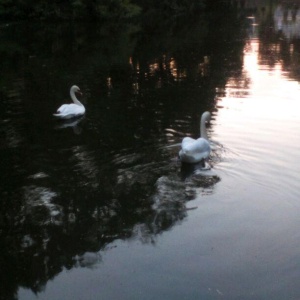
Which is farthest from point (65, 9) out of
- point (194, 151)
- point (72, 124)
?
point (194, 151)

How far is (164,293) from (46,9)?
46.0 m

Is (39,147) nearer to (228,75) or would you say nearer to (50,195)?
(50,195)

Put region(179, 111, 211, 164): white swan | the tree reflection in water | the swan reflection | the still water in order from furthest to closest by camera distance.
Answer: the swan reflection → region(179, 111, 211, 164): white swan → the tree reflection in water → the still water

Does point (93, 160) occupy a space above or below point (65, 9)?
below

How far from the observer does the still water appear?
746 centimetres

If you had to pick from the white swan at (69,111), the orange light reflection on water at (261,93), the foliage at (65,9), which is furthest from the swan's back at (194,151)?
the foliage at (65,9)

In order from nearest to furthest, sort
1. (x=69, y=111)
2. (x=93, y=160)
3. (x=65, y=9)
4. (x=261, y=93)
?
1. (x=93, y=160)
2. (x=69, y=111)
3. (x=261, y=93)
4. (x=65, y=9)

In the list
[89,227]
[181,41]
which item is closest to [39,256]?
[89,227]

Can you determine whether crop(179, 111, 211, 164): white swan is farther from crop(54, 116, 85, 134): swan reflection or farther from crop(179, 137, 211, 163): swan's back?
crop(54, 116, 85, 134): swan reflection

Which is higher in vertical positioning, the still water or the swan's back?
the swan's back

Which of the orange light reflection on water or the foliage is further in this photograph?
the foliage

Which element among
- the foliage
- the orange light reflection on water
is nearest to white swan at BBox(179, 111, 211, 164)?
the orange light reflection on water

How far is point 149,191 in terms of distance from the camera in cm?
1008

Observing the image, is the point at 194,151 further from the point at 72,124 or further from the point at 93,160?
the point at 72,124
